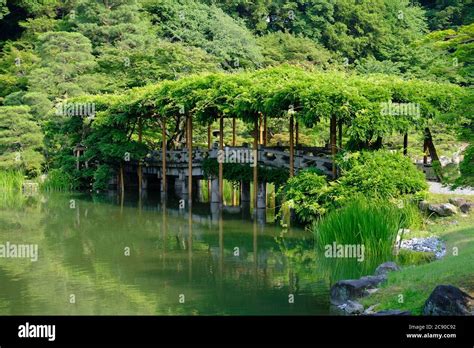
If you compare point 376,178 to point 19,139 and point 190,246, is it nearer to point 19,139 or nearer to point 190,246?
point 190,246

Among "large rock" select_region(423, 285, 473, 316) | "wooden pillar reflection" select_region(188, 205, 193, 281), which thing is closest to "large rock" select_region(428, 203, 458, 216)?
"wooden pillar reflection" select_region(188, 205, 193, 281)

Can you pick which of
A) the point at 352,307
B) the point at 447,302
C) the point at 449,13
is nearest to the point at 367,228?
the point at 352,307

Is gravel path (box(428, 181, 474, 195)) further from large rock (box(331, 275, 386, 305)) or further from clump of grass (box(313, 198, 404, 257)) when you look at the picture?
large rock (box(331, 275, 386, 305))

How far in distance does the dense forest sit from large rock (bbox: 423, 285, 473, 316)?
655 inches

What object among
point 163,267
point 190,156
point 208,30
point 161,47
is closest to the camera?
point 163,267

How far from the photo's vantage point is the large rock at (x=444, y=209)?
17.2 meters

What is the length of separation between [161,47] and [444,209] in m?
20.5

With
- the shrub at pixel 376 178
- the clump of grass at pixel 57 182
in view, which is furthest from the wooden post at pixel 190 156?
the shrub at pixel 376 178

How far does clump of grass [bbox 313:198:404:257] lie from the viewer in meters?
14.2

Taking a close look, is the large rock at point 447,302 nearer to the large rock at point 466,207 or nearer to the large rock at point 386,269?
the large rock at point 386,269

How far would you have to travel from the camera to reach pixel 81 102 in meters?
29.8

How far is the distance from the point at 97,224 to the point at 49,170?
37.8 feet

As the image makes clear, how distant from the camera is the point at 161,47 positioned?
115ft
